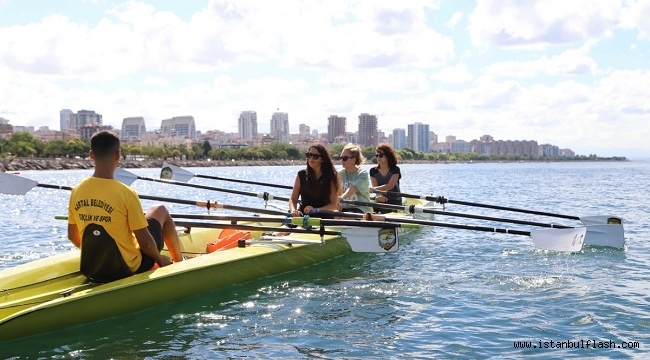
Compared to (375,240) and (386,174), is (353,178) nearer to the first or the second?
(386,174)

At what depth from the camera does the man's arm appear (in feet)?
23.0

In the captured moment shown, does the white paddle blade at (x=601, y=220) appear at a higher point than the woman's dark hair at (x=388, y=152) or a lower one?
lower

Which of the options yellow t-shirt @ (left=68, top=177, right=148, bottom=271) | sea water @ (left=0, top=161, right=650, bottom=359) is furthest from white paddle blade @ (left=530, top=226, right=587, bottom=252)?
yellow t-shirt @ (left=68, top=177, right=148, bottom=271)

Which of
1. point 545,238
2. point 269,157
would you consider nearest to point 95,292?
point 545,238

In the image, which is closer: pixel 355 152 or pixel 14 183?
pixel 14 183

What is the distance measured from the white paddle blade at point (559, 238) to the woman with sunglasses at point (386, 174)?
4346mm

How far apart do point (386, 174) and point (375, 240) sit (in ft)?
17.4

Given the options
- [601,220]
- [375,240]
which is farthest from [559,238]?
[375,240]

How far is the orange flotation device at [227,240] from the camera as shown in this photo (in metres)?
10.1

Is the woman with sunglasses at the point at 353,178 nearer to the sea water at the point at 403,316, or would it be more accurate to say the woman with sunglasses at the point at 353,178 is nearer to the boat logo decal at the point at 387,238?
the sea water at the point at 403,316

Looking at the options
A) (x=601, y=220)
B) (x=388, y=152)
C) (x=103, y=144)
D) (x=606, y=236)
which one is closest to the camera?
(x=103, y=144)

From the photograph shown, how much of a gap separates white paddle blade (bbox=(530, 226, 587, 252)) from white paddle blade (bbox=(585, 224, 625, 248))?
1800 millimetres

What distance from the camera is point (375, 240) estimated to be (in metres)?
9.60

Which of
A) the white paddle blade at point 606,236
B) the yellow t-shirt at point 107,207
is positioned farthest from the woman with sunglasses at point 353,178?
Result: the yellow t-shirt at point 107,207
